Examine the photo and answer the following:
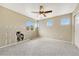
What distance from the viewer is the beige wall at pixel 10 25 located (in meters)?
5.19

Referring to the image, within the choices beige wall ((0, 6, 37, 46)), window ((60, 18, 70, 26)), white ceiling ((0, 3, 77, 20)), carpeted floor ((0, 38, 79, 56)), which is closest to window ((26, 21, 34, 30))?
beige wall ((0, 6, 37, 46))

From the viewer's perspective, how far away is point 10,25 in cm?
573

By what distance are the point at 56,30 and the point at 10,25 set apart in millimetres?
2860

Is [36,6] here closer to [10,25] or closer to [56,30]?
[10,25]

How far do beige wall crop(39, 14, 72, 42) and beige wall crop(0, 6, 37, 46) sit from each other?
102 centimetres

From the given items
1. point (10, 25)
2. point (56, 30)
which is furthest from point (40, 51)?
point (56, 30)

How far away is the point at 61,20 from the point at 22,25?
2368mm

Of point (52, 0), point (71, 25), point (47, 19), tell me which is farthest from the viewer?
point (47, 19)

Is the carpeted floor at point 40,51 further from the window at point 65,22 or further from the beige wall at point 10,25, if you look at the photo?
the window at point 65,22

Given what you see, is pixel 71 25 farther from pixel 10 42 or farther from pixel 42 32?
pixel 10 42

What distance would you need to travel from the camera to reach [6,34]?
18.0 ft

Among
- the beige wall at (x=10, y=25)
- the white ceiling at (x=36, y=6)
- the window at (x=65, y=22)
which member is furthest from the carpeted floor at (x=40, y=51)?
the white ceiling at (x=36, y=6)

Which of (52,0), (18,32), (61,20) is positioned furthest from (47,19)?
(52,0)

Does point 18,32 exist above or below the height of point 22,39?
above
